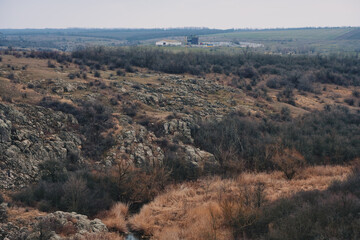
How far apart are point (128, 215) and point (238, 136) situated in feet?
35.5

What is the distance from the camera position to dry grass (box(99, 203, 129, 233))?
12.5 metres

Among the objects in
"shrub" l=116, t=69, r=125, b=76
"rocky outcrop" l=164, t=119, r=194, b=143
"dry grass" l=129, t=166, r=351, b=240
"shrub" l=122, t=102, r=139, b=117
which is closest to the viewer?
"dry grass" l=129, t=166, r=351, b=240

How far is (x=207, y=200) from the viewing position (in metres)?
14.5

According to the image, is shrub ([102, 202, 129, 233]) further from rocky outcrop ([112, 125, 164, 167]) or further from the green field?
the green field

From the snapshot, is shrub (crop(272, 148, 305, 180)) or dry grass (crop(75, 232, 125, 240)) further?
shrub (crop(272, 148, 305, 180))

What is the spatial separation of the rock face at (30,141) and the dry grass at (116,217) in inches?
173

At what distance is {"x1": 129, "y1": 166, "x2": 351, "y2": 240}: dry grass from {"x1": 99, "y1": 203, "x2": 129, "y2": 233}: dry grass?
18.3 inches

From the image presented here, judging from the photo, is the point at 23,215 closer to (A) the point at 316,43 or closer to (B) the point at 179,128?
(B) the point at 179,128

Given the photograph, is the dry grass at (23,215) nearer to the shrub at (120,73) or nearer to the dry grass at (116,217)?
the dry grass at (116,217)

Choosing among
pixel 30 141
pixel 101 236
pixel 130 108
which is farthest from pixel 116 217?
pixel 130 108

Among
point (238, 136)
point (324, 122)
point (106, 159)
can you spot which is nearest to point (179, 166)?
point (106, 159)

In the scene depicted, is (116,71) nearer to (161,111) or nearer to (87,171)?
(161,111)

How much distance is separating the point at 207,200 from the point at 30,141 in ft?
34.0

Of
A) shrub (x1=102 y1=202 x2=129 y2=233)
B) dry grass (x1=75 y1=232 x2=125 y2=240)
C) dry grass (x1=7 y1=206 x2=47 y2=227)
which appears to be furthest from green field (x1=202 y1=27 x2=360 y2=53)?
dry grass (x1=7 y1=206 x2=47 y2=227)
